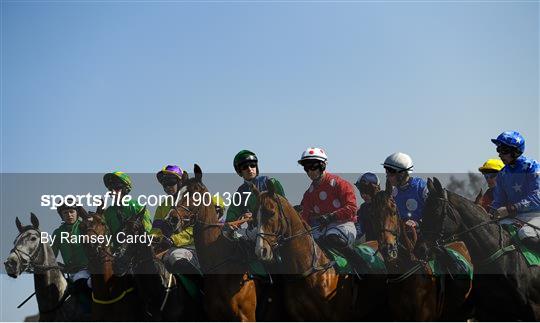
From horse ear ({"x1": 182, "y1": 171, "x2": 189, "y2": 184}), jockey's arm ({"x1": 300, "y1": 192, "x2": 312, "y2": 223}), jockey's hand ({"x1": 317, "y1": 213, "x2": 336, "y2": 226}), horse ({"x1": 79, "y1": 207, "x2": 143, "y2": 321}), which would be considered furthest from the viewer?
jockey's arm ({"x1": 300, "y1": 192, "x2": 312, "y2": 223})

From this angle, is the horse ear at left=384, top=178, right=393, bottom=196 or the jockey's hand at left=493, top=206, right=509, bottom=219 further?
the jockey's hand at left=493, top=206, right=509, bottom=219

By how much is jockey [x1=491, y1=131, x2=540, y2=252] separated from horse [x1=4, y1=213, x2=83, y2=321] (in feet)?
25.0

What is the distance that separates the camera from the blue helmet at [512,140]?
1538 centimetres

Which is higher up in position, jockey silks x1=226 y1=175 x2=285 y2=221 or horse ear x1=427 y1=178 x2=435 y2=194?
jockey silks x1=226 y1=175 x2=285 y2=221

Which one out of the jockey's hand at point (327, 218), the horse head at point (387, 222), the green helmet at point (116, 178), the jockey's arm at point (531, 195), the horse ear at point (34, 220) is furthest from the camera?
the horse ear at point (34, 220)

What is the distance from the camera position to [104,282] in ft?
48.7

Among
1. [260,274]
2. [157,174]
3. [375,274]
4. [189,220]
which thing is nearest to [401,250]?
[375,274]

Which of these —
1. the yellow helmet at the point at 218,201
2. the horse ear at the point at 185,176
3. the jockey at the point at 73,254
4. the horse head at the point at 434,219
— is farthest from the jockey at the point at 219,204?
the horse head at the point at 434,219

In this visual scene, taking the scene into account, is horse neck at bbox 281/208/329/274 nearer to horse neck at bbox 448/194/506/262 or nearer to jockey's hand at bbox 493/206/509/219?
horse neck at bbox 448/194/506/262

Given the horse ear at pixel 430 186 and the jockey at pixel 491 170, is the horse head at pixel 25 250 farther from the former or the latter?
the jockey at pixel 491 170

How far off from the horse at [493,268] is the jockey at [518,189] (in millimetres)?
390

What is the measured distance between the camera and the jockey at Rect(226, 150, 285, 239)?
14.8 metres

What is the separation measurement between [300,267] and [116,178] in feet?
12.8

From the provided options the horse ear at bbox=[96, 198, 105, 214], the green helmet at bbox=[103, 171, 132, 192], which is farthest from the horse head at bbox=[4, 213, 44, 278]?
the horse ear at bbox=[96, 198, 105, 214]
